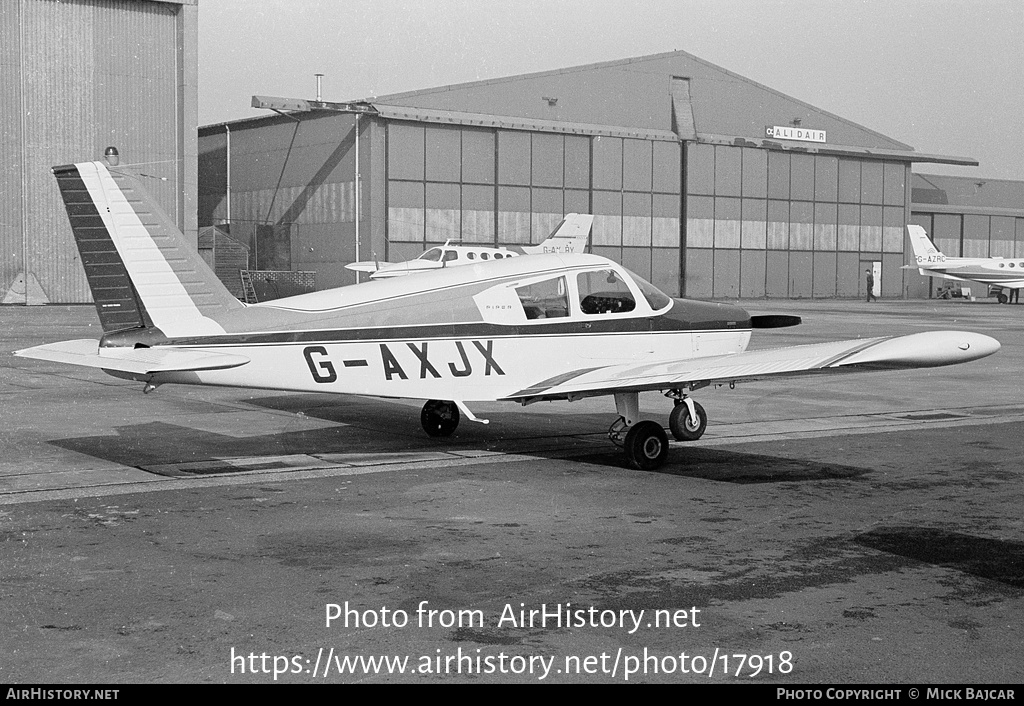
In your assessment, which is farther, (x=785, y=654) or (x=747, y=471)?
(x=747, y=471)

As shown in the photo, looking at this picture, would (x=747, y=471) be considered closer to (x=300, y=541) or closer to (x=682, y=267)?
(x=300, y=541)

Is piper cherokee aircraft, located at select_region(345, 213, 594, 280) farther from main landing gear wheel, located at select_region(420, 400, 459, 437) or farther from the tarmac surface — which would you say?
the tarmac surface

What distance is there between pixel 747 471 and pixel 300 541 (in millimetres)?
4925

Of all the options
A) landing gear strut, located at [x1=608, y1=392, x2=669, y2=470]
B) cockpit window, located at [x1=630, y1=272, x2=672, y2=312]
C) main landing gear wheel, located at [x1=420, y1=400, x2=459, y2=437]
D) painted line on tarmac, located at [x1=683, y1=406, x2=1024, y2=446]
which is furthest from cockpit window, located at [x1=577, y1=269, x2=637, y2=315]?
main landing gear wheel, located at [x1=420, y1=400, x2=459, y2=437]

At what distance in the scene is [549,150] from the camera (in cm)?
6300

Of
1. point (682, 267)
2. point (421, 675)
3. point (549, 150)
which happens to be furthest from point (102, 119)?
point (421, 675)

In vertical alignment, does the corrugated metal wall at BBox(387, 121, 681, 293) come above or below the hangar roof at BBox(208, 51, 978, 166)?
below

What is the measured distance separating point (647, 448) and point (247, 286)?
51287 mm

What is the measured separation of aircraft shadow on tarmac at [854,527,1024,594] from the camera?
23.9 ft

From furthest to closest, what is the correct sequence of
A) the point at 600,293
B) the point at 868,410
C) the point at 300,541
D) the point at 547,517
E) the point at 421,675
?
the point at 868,410
the point at 600,293
the point at 547,517
the point at 300,541
the point at 421,675

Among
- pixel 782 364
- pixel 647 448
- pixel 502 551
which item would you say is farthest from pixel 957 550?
pixel 647 448

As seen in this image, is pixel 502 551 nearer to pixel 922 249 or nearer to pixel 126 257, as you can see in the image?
pixel 126 257

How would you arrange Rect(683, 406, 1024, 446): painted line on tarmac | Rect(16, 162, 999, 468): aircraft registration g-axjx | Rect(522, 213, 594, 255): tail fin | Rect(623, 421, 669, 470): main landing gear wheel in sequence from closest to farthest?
Rect(16, 162, 999, 468): aircraft registration g-axjx < Rect(623, 421, 669, 470): main landing gear wheel < Rect(683, 406, 1024, 446): painted line on tarmac < Rect(522, 213, 594, 255): tail fin

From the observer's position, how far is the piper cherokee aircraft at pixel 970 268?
212ft
